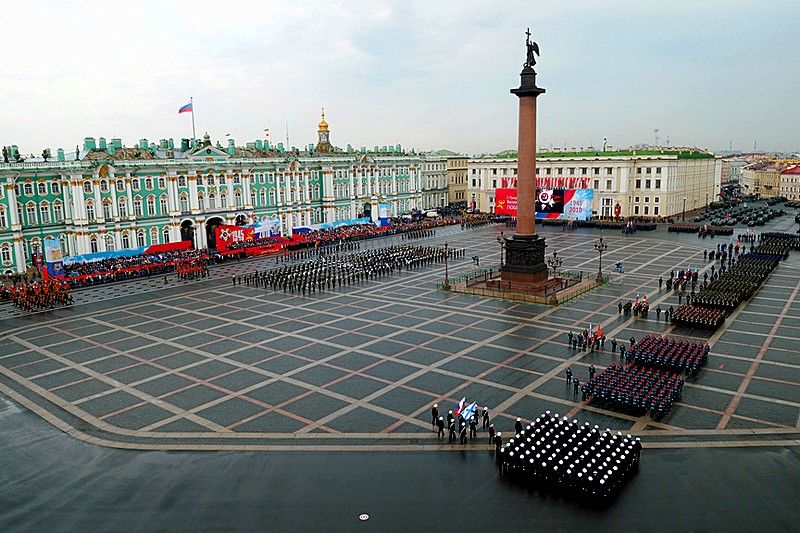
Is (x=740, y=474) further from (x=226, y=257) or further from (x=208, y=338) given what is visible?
(x=226, y=257)

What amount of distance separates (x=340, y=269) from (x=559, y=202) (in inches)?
1576

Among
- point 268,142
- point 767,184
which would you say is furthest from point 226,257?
point 767,184

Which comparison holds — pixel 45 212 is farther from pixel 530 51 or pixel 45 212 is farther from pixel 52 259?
pixel 530 51

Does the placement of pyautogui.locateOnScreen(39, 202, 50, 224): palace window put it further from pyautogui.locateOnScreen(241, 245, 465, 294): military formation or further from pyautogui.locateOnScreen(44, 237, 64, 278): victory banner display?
pyautogui.locateOnScreen(241, 245, 465, 294): military formation

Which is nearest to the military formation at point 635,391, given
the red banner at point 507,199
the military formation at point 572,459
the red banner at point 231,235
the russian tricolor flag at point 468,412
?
the military formation at point 572,459

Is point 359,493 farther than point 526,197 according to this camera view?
No

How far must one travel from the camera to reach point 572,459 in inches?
690

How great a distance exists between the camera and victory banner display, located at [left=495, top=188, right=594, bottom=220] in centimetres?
7681

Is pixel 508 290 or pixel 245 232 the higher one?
pixel 245 232

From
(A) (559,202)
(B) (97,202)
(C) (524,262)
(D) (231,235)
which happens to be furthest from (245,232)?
(A) (559,202)

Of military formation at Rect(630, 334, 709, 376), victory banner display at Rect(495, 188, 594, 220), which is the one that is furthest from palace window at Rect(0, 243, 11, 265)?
victory banner display at Rect(495, 188, 594, 220)

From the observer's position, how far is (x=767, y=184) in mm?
146500

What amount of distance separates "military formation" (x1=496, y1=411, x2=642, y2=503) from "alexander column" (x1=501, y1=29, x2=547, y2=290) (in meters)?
24.3

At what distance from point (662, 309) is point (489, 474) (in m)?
24.1
